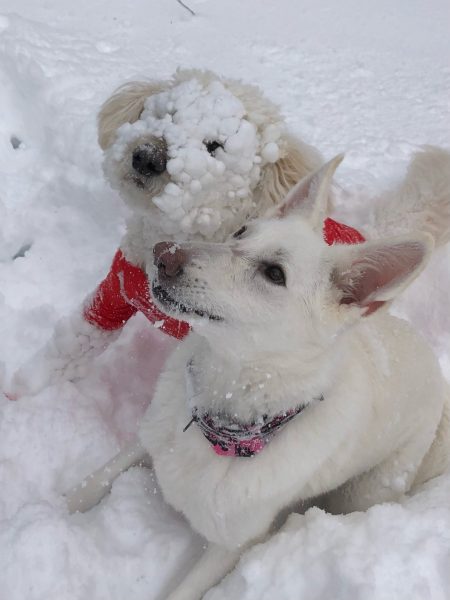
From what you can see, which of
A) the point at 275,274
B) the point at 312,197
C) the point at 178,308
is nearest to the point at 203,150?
the point at 312,197

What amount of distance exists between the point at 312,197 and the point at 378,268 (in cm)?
44

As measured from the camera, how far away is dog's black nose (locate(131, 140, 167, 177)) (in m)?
2.31

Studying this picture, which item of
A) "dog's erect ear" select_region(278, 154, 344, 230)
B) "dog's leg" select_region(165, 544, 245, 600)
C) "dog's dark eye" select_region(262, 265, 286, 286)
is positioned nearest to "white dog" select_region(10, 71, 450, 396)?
"dog's erect ear" select_region(278, 154, 344, 230)

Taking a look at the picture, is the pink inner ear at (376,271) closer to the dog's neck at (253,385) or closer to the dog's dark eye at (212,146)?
the dog's neck at (253,385)

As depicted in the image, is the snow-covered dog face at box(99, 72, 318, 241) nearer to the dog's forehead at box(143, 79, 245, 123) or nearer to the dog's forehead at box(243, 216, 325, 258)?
the dog's forehead at box(143, 79, 245, 123)

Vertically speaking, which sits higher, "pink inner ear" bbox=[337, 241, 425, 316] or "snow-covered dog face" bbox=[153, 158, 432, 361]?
"pink inner ear" bbox=[337, 241, 425, 316]

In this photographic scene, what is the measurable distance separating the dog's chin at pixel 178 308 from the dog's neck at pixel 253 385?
0.76 ft

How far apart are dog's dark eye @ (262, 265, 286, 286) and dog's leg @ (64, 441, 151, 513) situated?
112cm

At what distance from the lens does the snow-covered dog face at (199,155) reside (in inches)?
90.4

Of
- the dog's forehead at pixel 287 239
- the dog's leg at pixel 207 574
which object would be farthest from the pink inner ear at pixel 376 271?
the dog's leg at pixel 207 574

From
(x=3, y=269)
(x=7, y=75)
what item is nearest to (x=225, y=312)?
(x=3, y=269)

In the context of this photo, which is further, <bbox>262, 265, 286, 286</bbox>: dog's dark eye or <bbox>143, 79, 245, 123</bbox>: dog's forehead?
<bbox>143, 79, 245, 123</bbox>: dog's forehead

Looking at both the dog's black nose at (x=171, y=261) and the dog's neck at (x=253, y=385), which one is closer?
the dog's black nose at (x=171, y=261)

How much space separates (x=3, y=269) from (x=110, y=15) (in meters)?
3.19
